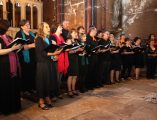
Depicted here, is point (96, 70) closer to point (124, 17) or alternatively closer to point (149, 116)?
point (149, 116)

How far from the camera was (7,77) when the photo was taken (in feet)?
15.1

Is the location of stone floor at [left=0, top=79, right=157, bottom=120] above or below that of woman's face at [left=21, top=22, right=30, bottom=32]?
below

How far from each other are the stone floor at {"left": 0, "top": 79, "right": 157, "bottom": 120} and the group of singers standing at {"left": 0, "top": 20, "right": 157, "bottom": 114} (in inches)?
9.2

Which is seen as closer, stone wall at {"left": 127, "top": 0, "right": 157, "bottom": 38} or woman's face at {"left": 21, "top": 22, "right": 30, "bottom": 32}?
woman's face at {"left": 21, "top": 22, "right": 30, "bottom": 32}

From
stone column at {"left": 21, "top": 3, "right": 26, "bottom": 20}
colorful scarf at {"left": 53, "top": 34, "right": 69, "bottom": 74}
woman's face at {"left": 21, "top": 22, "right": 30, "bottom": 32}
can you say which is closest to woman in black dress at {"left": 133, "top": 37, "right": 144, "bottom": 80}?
colorful scarf at {"left": 53, "top": 34, "right": 69, "bottom": 74}

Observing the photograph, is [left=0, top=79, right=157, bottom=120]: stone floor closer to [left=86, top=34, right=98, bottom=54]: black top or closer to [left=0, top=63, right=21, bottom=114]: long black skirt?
[left=0, top=63, right=21, bottom=114]: long black skirt

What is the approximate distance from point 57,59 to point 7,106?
4.49 feet

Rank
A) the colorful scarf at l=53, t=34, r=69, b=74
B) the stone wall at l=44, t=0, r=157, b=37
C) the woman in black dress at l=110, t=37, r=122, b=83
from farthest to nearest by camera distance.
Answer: the stone wall at l=44, t=0, r=157, b=37, the woman in black dress at l=110, t=37, r=122, b=83, the colorful scarf at l=53, t=34, r=69, b=74

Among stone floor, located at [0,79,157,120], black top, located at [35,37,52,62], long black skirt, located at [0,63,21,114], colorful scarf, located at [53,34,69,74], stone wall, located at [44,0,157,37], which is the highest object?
stone wall, located at [44,0,157,37]

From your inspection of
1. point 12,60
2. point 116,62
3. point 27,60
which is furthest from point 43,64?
point 116,62

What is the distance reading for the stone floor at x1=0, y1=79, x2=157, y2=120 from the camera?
462 centimetres

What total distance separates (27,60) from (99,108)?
1.97m

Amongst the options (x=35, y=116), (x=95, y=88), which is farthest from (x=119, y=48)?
(x=35, y=116)

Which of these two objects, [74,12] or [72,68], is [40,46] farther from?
[74,12]
